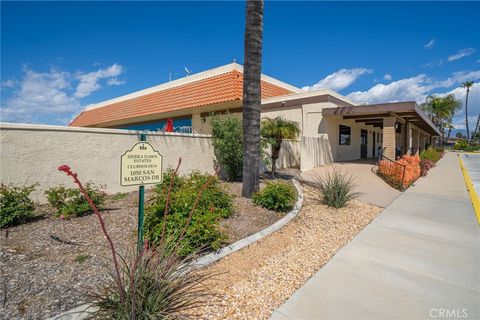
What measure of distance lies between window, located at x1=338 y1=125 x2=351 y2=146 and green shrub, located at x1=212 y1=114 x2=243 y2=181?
1105cm

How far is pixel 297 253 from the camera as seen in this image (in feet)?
14.0

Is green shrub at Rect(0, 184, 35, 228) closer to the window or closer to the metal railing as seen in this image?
the metal railing

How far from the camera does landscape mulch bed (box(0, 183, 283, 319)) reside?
107 inches

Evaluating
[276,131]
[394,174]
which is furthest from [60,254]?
[394,174]

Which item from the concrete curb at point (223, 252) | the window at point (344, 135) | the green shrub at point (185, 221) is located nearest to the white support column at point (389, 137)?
the window at point (344, 135)

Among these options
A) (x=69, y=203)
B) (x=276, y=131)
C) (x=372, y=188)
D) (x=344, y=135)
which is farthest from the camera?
(x=344, y=135)

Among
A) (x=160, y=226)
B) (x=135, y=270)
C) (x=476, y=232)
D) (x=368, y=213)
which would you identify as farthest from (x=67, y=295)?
(x=476, y=232)

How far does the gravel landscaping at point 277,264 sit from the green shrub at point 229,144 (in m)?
3.44

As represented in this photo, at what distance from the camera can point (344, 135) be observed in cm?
1834

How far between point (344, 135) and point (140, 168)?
17800 mm

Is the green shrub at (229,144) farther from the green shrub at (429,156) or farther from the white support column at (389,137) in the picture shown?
the green shrub at (429,156)

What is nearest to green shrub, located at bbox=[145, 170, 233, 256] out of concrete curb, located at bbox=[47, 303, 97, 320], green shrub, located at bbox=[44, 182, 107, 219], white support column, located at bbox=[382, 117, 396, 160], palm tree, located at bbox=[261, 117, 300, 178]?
concrete curb, located at bbox=[47, 303, 97, 320]

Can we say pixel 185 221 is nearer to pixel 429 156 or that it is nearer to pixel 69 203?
pixel 69 203

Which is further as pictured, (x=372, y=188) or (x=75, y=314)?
(x=372, y=188)
